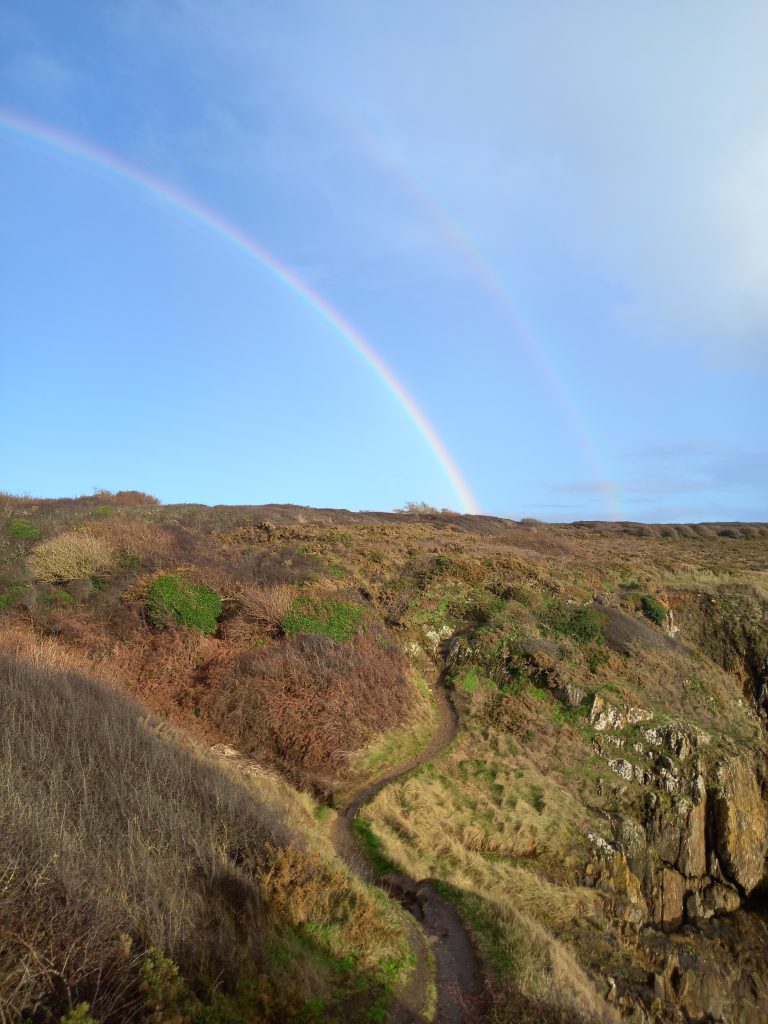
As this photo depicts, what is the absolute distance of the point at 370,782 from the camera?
15.4 m

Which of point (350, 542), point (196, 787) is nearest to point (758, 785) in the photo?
point (196, 787)

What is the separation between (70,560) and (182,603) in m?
5.89

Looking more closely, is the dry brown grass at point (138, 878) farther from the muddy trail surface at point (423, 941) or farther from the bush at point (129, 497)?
the bush at point (129, 497)

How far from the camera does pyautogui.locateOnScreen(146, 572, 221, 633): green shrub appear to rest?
19906 mm

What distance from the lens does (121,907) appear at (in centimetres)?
680

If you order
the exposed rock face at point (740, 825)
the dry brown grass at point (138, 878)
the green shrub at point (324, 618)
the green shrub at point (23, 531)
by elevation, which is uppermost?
the green shrub at point (23, 531)

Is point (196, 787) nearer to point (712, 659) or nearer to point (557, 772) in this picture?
point (557, 772)

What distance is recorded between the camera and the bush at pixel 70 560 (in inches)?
896

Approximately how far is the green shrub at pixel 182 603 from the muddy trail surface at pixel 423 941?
27.0 feet

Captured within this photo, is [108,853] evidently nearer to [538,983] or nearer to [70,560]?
[538,983]

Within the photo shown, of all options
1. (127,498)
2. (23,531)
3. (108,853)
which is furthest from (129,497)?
(108,853)

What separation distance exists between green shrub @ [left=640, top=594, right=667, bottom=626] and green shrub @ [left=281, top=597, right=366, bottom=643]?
1380 centimetres

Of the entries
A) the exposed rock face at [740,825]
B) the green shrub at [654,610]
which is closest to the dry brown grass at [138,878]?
the exposed rock face at [740,825]

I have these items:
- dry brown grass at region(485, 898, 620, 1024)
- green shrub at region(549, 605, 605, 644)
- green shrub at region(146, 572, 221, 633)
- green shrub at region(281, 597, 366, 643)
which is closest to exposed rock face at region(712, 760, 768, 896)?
green shrub at region(549, 605, 605, 644)
